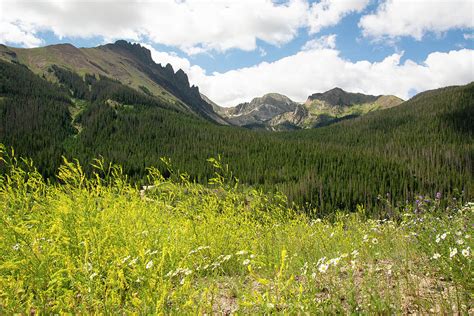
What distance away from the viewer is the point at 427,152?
172375 millimetres

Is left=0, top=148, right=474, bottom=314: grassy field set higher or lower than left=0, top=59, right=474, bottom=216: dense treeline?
higher

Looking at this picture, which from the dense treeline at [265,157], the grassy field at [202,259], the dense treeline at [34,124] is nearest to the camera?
the grassy field at [202,259]

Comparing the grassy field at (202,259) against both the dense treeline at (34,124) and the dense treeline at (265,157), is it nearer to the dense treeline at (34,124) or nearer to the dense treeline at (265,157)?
the dense treeline at (265,157)

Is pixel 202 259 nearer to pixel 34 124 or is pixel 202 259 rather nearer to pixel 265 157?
pixel 265 157

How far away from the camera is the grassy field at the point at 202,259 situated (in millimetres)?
3338

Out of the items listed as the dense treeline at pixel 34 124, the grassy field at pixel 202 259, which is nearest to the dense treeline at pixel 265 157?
the dense treeline at pixel 34 124

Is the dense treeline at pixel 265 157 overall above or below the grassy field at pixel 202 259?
below

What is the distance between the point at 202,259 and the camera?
5.49 metres

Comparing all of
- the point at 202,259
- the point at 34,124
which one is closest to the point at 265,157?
the point at 34,124

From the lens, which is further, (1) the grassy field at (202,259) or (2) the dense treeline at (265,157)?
(2) the dense treeline at (265,157)

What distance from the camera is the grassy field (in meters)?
3.34

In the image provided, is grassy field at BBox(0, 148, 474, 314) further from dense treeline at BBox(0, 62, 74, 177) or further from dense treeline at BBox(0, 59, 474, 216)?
dense treeline at BBox(0, 62, 74, 177)

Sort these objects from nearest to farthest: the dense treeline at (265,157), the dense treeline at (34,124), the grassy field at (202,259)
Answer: the grassy field at (202,259)
the dense treeline at (265,157)
the dense treeline at (34,124)

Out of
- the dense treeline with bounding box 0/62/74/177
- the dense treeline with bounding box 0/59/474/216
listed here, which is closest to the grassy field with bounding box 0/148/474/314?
the dense treeline with bounding box 0/59/474/216
